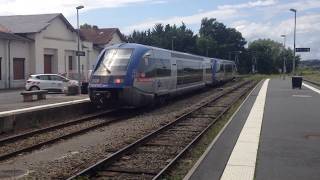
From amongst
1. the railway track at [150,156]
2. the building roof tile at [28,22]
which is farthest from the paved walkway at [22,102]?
the building roof tile at [28,22]

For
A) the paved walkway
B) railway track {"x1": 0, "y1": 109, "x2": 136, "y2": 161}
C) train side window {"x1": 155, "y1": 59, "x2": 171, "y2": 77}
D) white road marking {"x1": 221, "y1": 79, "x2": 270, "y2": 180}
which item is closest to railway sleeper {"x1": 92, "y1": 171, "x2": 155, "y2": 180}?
white road marking {"x1": 221, "y1": 79, "x2": 270, "y2": 180}

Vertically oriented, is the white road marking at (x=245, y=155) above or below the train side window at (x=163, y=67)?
below

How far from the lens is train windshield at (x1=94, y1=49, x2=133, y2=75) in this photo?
70.1 feet

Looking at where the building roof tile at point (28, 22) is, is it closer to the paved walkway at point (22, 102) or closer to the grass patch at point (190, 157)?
the paved walkway at point (22, 102)

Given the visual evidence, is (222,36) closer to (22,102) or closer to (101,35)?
(101,35)

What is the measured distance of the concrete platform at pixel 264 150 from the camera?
9.41 meters

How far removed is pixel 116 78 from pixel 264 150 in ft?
32.9

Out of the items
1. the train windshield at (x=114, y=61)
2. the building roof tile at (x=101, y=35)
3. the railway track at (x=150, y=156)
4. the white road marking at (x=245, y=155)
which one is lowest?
the railway track at (x=150, y=156)

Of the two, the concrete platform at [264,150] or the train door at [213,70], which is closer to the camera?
the concrete platform at [264,150]

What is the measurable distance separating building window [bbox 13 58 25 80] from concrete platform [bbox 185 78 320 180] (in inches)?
1343

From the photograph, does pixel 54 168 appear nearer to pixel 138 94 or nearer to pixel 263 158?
pixel 263 158

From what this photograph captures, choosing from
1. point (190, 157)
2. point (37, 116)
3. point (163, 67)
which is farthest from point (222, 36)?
point (190, 157)

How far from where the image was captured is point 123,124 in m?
18.2

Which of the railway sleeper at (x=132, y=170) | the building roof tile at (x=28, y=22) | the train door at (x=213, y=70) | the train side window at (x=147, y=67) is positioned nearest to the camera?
the railway sleeper at (x=132, y=170)
